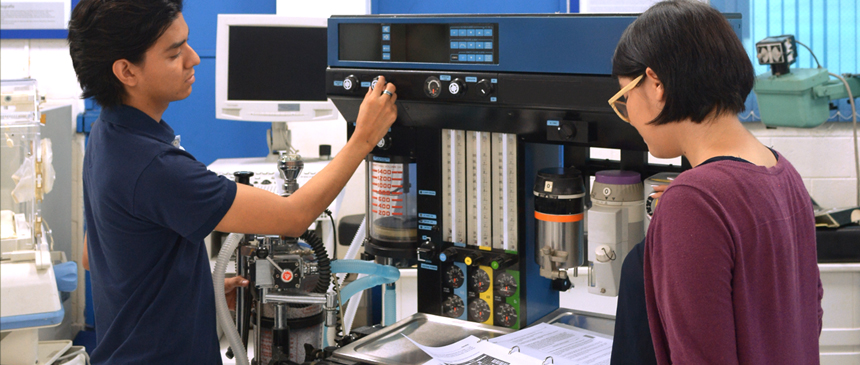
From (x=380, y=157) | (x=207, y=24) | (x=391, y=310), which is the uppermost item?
(x=207, y=24)

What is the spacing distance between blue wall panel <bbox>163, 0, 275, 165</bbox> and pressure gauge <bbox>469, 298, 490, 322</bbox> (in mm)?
2290

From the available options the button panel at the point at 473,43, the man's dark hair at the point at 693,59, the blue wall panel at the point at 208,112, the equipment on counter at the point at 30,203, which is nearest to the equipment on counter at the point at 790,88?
the button panel at the point at 473,43

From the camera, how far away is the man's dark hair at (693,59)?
94 centimetres

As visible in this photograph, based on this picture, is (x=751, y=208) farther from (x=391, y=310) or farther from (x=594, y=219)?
(x=391, y=310)

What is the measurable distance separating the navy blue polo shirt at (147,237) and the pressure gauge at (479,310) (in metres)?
0.59

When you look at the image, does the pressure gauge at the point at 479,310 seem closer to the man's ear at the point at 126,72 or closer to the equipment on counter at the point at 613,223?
the equipment on counter at the point at 613,223

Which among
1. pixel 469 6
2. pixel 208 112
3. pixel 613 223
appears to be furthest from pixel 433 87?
pixel 208 112

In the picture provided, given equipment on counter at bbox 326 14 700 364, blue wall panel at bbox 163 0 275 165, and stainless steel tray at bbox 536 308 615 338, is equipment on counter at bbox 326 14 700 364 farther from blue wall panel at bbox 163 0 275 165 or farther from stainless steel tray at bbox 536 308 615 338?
blue wall panel at bbox 163 0 275 165

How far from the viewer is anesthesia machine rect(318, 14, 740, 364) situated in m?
1.36

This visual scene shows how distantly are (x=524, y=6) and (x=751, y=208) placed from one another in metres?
2.81

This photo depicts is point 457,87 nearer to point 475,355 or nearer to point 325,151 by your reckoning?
point 475,355

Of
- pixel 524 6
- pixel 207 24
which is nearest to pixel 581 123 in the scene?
pixel 524 6

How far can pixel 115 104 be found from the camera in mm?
1311

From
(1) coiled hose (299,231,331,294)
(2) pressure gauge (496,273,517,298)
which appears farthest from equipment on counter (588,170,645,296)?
(1) coiled hose (299,231,331,294)
